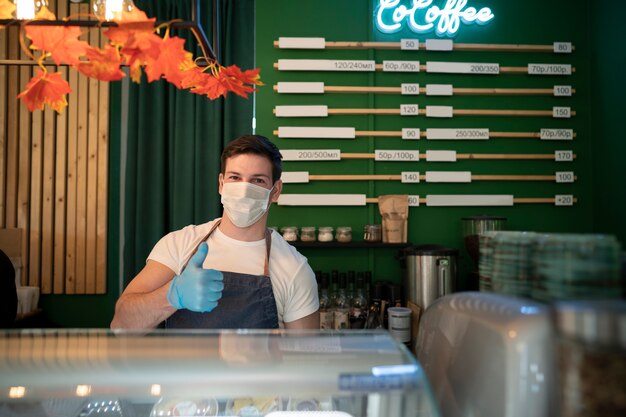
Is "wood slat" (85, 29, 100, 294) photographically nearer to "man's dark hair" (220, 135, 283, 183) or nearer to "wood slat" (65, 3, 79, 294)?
"wood slat" (65, 3, 79, 294)

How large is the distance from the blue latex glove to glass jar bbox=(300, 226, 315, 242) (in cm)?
191

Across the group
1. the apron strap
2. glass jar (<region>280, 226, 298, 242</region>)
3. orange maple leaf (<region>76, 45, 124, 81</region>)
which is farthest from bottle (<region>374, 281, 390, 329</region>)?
orange maple leaf (<region>76, 45, 124, 81</region>)

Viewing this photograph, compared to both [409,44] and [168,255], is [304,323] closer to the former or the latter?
[168,255]

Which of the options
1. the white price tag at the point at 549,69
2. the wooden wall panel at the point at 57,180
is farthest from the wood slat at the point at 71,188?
the white price tag at the point at 549,69

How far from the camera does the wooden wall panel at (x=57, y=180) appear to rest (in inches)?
146

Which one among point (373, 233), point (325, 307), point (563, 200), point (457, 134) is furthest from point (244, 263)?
point (563, 200)

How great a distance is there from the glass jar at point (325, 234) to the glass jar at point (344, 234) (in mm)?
59

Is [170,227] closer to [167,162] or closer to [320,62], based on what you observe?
[167,162]

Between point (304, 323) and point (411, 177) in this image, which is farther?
point (411, 177)

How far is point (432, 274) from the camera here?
2.85 m

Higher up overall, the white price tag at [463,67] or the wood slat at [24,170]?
the white price tag at [463,67]

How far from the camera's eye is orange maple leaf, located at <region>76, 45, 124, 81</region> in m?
1.00

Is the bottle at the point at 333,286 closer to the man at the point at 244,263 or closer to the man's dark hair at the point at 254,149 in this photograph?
the man at the point at 244,263

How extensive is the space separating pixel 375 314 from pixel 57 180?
9.47ft
